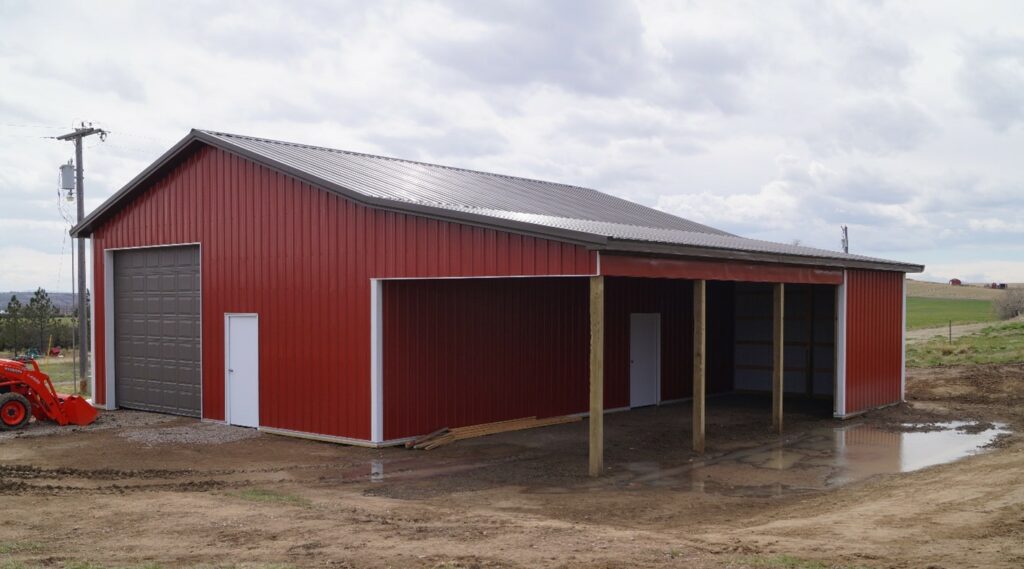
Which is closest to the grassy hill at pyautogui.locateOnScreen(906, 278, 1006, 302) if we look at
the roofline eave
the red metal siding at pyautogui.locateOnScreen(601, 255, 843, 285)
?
the roofline eave

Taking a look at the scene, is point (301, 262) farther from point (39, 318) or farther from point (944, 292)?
point (944, 292)

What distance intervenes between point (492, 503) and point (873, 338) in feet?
38.8

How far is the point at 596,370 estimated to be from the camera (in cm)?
1158

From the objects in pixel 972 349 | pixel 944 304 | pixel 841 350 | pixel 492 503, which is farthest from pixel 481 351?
pixel 944 304

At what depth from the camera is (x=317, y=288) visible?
48.8 feet

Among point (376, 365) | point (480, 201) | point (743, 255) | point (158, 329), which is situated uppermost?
point (480, 201)

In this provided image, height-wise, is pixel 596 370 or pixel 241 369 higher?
pixel 596 370

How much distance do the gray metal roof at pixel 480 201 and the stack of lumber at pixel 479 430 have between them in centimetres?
364

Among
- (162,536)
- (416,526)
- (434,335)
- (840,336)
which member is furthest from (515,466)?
(840,336)

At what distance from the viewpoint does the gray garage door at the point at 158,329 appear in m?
17.1

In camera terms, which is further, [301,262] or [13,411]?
[13,411]

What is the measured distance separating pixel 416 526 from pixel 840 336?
11897 millimetres

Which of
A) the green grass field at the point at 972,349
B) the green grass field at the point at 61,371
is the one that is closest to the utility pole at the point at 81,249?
the green grass field at the point at 61,371

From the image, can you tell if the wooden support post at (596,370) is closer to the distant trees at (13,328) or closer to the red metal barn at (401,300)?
the red metal barn at (401,300)
